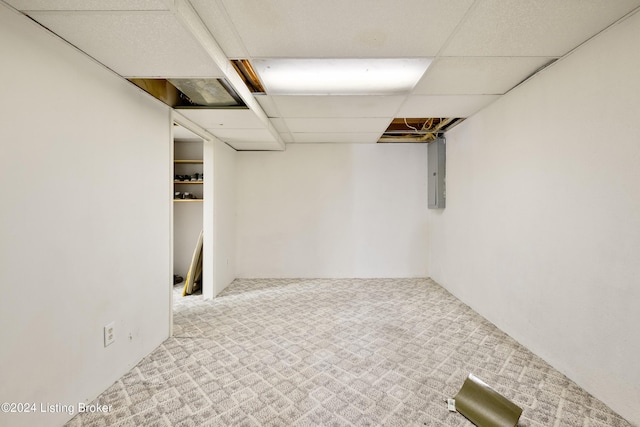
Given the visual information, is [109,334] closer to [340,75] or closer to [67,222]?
[67,222]

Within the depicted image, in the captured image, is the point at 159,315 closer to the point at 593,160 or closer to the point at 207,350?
the point at 207,350

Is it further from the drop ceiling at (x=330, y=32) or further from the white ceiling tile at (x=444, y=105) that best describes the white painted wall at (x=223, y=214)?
the white ceiling tile at (x=444, y=105)

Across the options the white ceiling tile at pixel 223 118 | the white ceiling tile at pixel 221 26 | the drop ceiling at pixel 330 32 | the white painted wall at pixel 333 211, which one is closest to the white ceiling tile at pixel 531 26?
the drop ceiling at pixel 330 32

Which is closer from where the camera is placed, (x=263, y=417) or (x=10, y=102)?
(x=10, y=102)

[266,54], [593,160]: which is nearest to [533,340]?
[593,160]

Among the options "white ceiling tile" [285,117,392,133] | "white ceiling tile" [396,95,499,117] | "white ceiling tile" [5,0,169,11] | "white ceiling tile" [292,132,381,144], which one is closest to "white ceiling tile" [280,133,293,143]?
"white ceiling tile" [292,132,381,144]

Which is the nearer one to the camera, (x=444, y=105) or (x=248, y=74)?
(x=248, y=74)

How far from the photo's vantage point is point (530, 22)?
1.57 m

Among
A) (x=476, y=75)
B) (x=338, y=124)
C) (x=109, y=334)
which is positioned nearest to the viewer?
(x=109, y=334)

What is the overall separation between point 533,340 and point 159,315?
328 cm

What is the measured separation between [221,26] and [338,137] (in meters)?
2.75

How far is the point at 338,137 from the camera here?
425 cm

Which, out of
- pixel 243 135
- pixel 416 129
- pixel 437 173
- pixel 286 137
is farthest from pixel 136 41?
pixel 437 173

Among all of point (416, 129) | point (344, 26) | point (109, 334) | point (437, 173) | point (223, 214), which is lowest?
point (109, 334)
